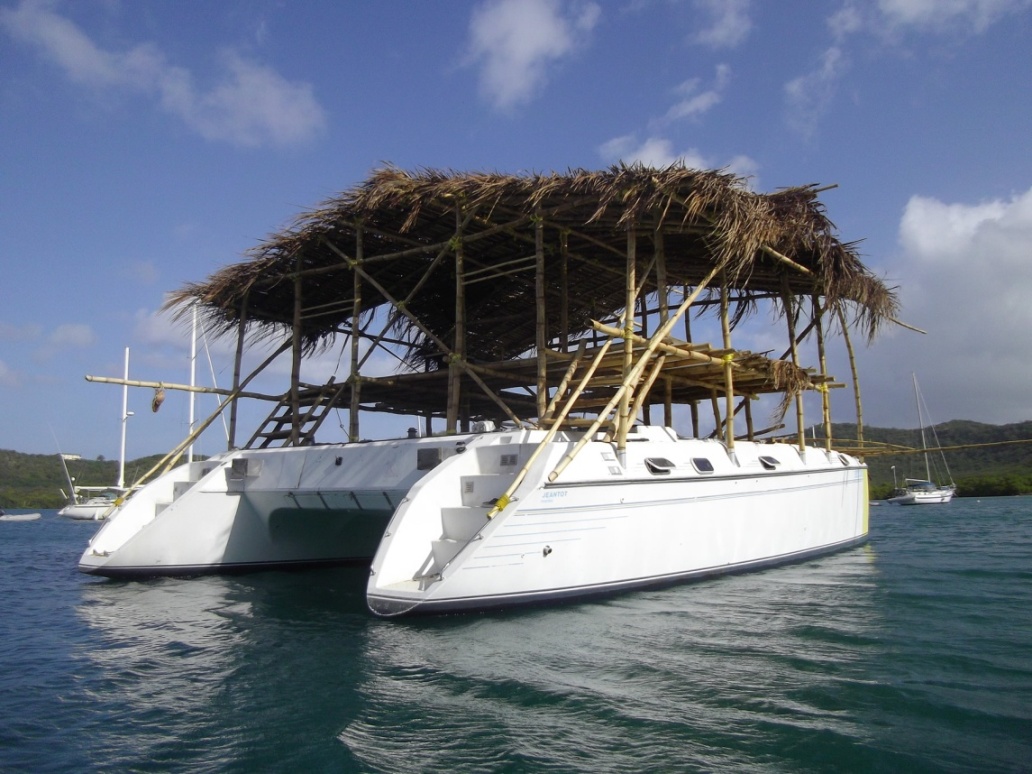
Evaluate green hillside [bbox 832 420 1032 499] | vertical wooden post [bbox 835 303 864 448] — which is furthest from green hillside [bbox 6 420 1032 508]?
vertical wooden post [bbox 835 303 864 448]

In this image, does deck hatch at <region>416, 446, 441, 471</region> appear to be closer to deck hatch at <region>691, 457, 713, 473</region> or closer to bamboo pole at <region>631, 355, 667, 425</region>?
bamboo pole at <region>631, 355, 667, 425</region>

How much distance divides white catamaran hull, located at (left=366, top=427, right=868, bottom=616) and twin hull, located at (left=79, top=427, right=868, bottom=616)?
0.02m

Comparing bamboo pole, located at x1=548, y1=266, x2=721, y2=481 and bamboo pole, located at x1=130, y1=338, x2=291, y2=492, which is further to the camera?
bamboo pole, located at x1=130, y1=338, x2=291, y2=492

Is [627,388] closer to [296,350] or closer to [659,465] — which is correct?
[659,465]

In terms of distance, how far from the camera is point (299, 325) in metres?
14.0

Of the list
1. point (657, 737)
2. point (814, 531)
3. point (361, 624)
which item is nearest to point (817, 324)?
point (814, 531)

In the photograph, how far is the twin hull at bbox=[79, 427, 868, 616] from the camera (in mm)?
8023

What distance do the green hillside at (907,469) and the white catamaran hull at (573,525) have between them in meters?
49.4

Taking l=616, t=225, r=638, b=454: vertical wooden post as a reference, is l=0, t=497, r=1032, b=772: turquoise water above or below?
below

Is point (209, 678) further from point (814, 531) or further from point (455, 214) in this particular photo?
point (814, 531)

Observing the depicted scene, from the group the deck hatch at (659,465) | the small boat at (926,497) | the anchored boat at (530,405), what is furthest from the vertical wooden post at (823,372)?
the small boat at (926,497)

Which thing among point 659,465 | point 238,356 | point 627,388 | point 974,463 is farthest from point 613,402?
point 974,463

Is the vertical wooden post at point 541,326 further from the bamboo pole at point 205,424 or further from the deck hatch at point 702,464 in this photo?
the bamboo pole at point 205,424

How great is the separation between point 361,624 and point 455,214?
7.02 metres
